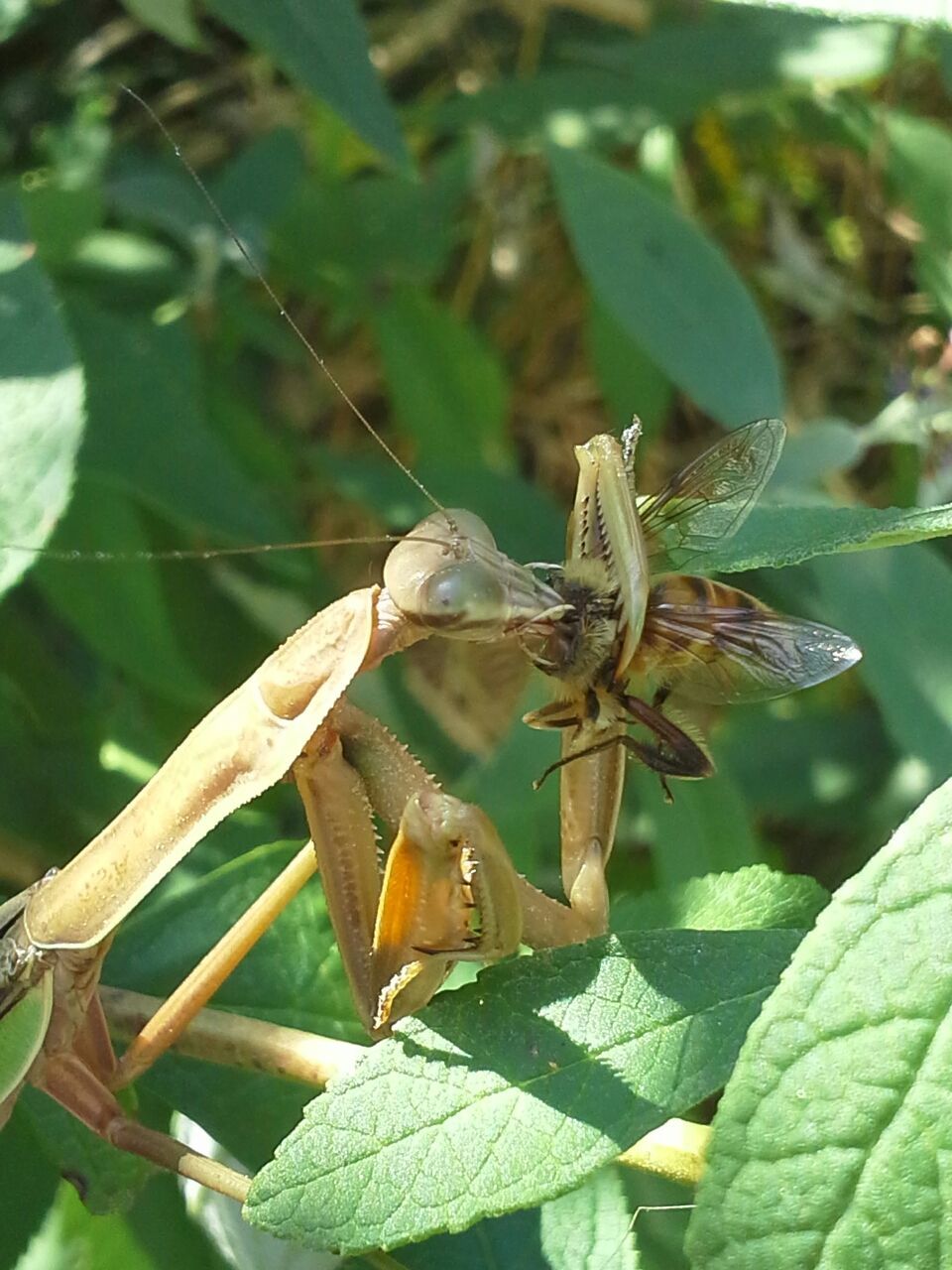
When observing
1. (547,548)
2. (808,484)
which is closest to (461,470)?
(547,548)

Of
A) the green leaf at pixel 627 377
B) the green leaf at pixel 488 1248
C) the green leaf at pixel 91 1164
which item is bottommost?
the green leaf at pixel 627 377

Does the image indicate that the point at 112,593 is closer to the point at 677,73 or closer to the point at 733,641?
the point at 733,641

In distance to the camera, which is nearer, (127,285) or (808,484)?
(808,484)

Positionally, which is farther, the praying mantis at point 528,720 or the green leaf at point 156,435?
the green leaf at point 156,435

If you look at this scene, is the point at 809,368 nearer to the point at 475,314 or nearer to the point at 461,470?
the point at 475,314

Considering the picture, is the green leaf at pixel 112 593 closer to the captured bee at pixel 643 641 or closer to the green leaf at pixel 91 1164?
the green leaf at pixel 91 1164

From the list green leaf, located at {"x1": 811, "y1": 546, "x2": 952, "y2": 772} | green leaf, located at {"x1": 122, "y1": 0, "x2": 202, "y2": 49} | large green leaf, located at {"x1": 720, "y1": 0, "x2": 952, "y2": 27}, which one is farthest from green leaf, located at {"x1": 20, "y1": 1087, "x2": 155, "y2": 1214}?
green leaf, located at {"x1": 122, "y1": 0, "x2": 202, "y2": 49}

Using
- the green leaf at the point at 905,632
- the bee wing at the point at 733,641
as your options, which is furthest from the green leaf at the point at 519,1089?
the green leaf at the point at 905,632
